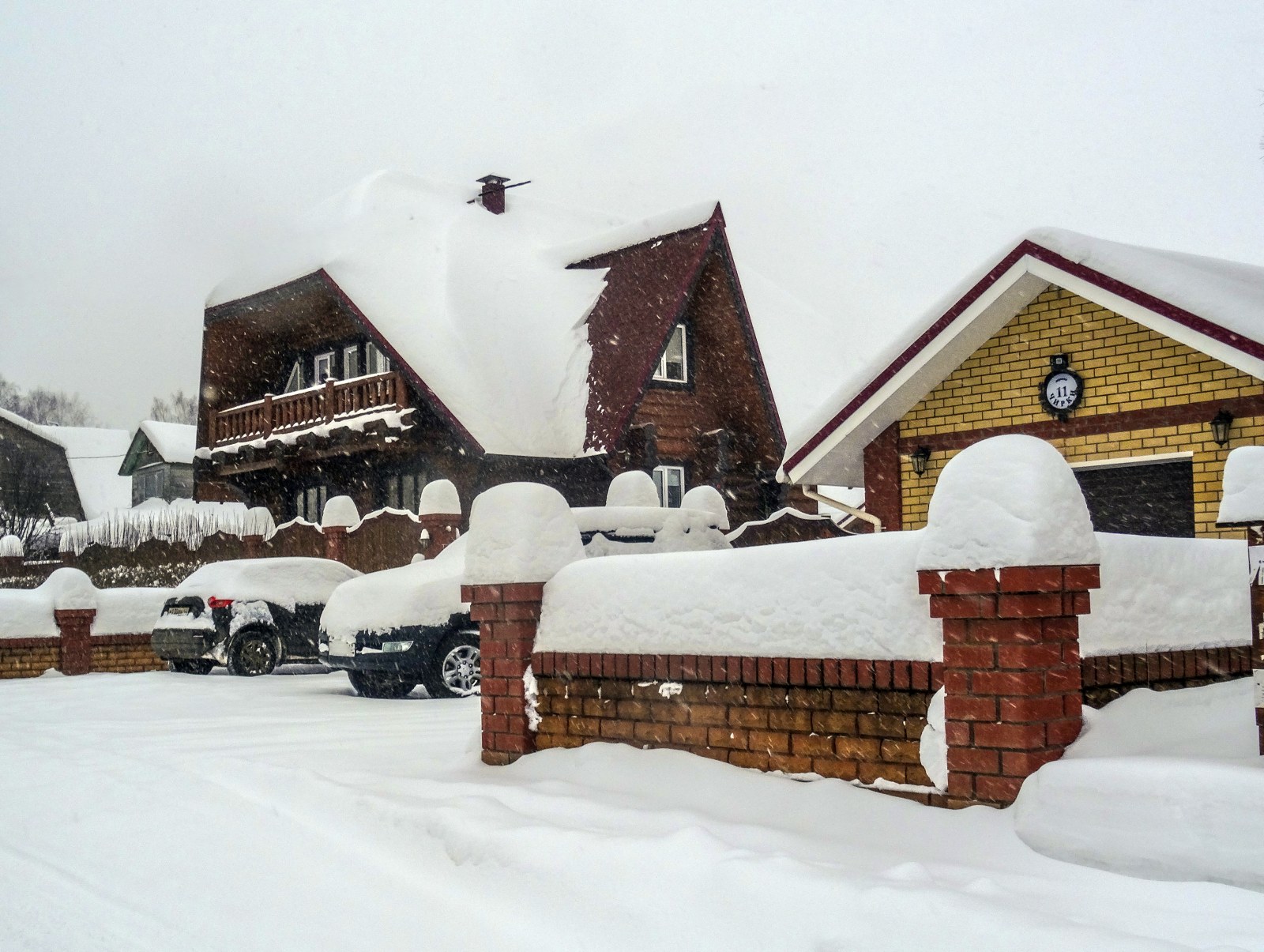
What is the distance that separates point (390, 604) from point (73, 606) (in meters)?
7.10

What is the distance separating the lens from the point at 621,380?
22.7m

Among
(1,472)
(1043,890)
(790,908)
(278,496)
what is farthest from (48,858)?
(1,472)

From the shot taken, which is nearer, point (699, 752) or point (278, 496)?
point (699, 752)

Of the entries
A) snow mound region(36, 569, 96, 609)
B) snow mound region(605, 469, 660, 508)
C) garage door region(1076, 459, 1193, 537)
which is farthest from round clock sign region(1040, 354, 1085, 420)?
snow mound region(36, 569, 96, 609)

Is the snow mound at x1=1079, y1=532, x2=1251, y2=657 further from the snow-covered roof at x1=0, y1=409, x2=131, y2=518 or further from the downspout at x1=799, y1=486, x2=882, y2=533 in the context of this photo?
the snow-covered roof at x1=0, y1=409, x2=131, y2=518

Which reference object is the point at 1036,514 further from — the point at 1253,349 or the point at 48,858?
the point at 1253,349

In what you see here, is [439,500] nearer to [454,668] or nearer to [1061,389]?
[454,668]

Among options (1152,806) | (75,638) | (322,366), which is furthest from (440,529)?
(1152,806)

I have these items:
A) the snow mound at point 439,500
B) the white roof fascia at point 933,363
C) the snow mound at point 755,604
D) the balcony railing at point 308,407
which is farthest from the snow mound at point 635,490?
the snow mound at point 755,604

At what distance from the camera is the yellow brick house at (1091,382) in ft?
31.2

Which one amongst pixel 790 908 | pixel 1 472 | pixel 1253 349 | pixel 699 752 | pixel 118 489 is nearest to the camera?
pixel 790 908

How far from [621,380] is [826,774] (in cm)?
1760

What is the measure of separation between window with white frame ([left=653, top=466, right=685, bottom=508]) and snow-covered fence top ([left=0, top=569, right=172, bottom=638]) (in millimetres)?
9966

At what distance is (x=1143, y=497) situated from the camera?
10.3 metres
